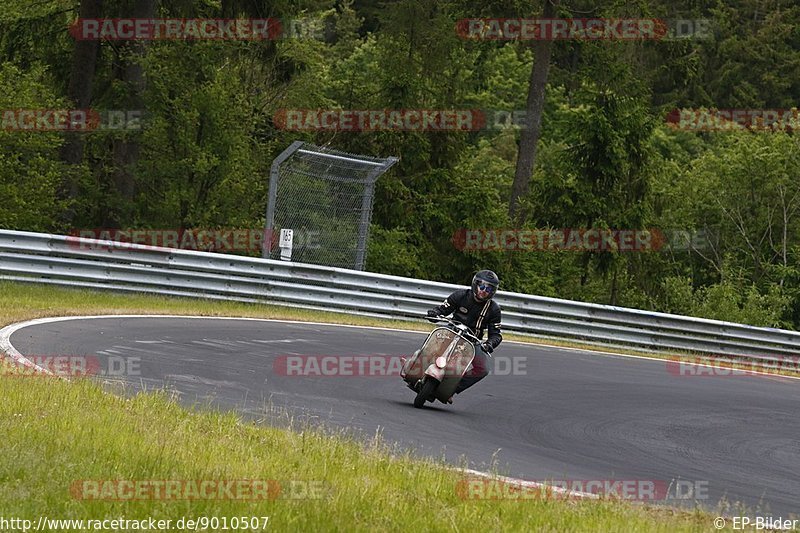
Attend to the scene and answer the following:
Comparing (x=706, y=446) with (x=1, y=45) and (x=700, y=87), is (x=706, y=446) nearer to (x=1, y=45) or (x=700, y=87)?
(x=1, y=45)

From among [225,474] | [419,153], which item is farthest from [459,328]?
[419,153]

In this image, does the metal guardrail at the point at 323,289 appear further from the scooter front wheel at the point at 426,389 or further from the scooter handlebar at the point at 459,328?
the scooter front wheel at the point at 426,389

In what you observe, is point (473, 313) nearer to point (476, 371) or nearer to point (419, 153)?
point (476, 371)

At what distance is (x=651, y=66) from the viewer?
37594 mm

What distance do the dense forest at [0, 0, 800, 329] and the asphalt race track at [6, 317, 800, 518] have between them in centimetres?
843

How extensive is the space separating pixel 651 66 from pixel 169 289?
2161 cm

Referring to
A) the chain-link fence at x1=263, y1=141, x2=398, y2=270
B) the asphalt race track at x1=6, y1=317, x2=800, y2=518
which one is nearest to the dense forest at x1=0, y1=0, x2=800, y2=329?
the chain-link fence at x1=263, y1=141, x2=398, y2=270

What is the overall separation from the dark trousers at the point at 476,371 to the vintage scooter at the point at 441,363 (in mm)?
150

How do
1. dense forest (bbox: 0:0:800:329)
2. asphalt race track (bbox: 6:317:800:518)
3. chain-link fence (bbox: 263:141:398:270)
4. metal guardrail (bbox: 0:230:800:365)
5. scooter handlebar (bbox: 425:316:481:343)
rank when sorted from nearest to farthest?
asphalt race track (bbox: 6:317:800:518) < scooter handlebar (bbox: 425:316:481:343) < metal guardrail (bbox: 0:230:800:365) < chain-link fence (bbox: 263:141:398:270) < dense forest (bbox: 0:0:800:329)

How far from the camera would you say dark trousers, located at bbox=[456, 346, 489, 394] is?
12.5 meters

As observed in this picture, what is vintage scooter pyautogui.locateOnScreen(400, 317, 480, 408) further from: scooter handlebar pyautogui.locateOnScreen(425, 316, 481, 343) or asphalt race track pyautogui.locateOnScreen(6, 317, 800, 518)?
asphalt race track pyautogui.locateOnScreen(6, 317, 800, 518)

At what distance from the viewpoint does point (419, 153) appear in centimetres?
3366

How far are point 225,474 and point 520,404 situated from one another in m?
6.84

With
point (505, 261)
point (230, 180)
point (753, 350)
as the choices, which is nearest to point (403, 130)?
point (505, 261)
